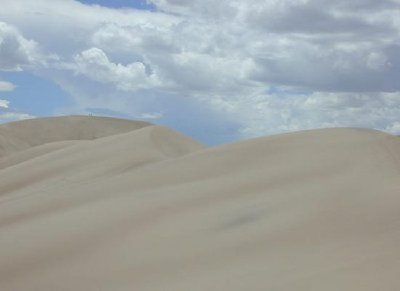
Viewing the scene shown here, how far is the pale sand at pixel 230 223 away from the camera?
6.16 meters

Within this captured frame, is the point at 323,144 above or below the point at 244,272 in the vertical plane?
above

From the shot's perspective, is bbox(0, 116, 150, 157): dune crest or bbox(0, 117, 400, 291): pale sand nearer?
bbox(0, 117, 400, 291): pale sand

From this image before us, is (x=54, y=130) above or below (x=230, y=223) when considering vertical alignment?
above

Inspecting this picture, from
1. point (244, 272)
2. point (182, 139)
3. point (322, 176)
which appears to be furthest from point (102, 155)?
point (244, 272)

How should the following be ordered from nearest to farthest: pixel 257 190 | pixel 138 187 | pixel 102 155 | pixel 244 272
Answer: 1. pixel 244 272
2. pixel 257 190
3. pixel 138 187
4. pixel 102 155

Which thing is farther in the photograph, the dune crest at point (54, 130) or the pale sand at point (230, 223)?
the dune crest at point (54, 130)

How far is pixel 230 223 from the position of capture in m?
7.78

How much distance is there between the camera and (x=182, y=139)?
63.3 feet

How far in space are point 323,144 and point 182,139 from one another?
8.61 meters

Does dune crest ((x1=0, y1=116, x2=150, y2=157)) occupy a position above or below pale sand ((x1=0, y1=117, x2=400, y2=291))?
above

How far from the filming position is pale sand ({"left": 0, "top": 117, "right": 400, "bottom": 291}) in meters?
6.16

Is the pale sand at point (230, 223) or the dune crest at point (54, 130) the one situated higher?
the dune crest at point (54, 130)

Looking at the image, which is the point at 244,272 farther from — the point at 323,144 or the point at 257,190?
the point at 323,144

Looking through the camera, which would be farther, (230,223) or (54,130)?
(54,130)
